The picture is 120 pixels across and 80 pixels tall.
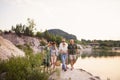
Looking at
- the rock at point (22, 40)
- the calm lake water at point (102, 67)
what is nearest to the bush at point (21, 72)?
the calm lake water at point (102, 67)

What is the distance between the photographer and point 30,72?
12656 millimetres

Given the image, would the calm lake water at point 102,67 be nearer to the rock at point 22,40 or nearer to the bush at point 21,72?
the bush at point 21,72

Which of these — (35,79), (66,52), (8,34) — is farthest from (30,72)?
(8,34)

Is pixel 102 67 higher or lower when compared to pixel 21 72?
lower

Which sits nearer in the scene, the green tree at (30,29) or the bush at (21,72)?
the bush at (21,72)

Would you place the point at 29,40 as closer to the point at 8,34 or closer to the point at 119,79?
the point at 8,34

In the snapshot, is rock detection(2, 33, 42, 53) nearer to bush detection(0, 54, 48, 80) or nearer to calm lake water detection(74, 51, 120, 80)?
calm lake water detection(74, 51, 120, 80)

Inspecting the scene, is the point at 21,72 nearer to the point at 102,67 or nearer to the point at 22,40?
the point at 102,67

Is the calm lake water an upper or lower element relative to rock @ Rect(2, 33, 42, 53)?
lower

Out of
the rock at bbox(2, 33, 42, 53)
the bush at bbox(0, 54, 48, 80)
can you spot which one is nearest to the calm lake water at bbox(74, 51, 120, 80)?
the bush at bbox(0, 54, 48, 80)

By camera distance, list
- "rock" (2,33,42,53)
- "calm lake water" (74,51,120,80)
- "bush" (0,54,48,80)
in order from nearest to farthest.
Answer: "bush" (0,54,48,80), "calm lake water" (74,51,120,80), "rock" (2,33,42,53)

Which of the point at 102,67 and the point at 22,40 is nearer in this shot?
the point at 102,67

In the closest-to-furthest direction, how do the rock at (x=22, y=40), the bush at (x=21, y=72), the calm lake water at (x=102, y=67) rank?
the bush at (x=21, y=72)
the calm lake water at (x=102, y=67)
the rock at (x=22, y=40)

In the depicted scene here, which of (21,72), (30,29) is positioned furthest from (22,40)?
(21,72)
